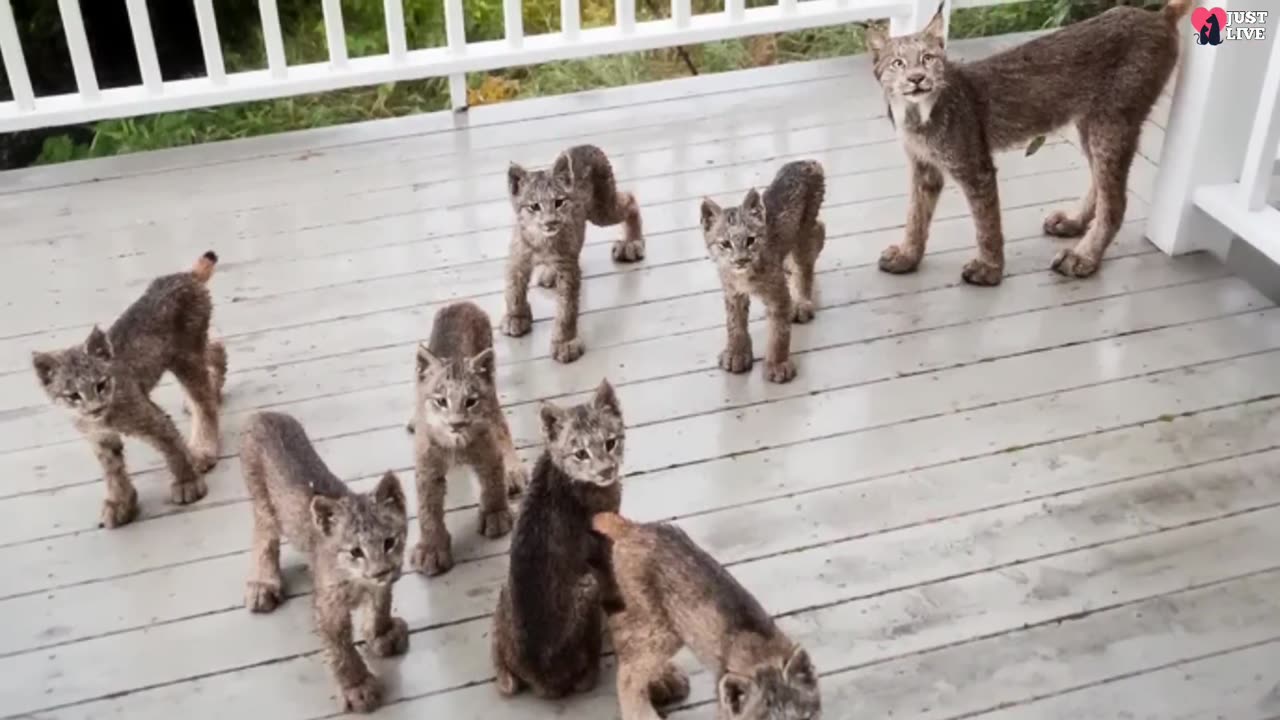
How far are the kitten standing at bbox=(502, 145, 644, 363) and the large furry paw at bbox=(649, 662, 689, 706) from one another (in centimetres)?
116

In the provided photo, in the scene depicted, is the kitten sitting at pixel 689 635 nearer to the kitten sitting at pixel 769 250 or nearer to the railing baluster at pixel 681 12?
the kitten sitting at pixel 769 250

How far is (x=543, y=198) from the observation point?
11.5 feet

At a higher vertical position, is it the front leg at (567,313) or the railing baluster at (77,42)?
the railing baluster at (77,42)

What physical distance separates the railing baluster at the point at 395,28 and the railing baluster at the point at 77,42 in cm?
91

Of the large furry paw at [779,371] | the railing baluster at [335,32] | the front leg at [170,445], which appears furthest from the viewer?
the railing baluster at [335,32]

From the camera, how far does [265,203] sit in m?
4.44

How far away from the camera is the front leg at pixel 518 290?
3.64 meters

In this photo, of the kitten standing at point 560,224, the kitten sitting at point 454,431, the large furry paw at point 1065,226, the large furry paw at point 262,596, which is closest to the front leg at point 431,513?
the kitten sitting at point 454,431

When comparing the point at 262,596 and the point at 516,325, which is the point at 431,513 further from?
the point at 516,325

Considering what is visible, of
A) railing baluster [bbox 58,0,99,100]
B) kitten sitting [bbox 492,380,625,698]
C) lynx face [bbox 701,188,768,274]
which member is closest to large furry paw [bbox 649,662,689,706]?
kitten sitting [bbox 492,380,625,698]

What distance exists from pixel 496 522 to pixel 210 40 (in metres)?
2.18

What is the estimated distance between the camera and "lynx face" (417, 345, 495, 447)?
2863mm

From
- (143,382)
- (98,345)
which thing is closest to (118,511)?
(143,382)

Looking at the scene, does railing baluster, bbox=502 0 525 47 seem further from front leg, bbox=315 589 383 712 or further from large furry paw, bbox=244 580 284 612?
front leg, bbox=315 589 383 712
